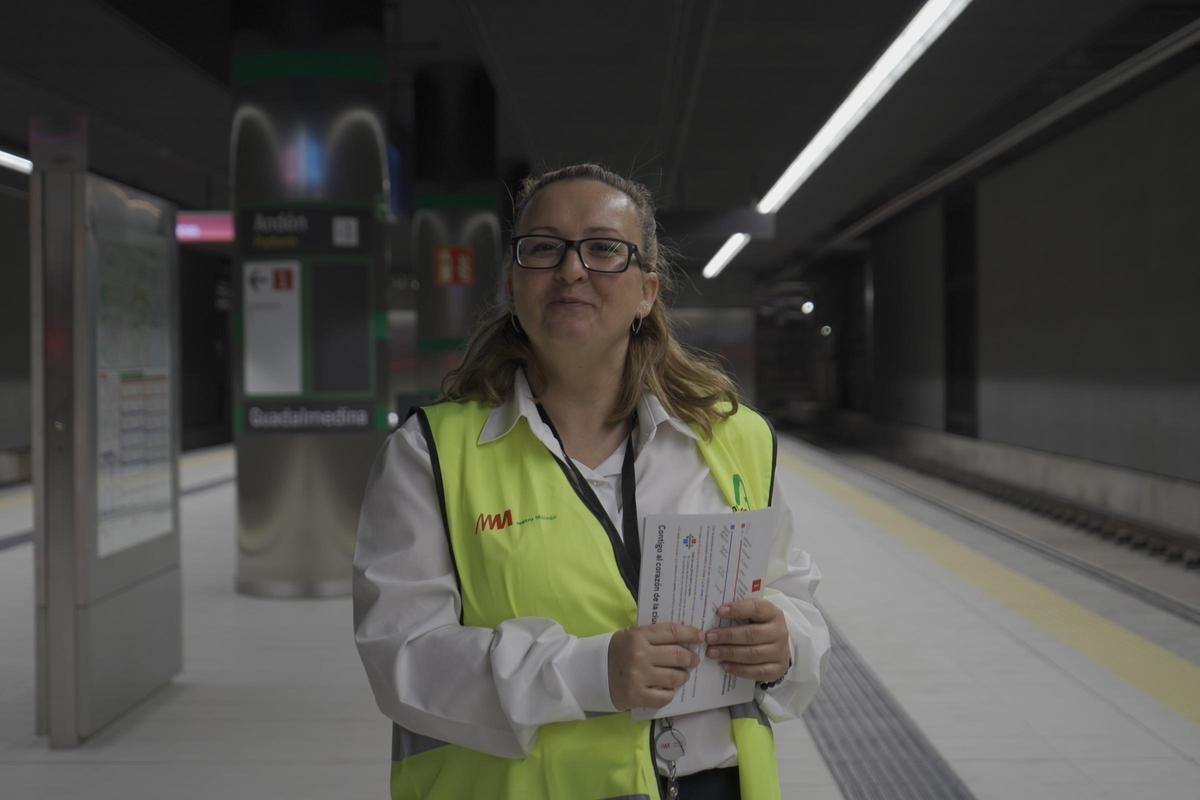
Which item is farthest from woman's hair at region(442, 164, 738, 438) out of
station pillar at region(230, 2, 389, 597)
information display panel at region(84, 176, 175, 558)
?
station pillar at region(230, 2, 389, 597)

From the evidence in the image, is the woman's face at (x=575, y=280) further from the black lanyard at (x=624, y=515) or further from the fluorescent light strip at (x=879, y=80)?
the fluorescent light strip at (x=879, y=80)

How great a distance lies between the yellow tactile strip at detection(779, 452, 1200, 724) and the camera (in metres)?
4.57

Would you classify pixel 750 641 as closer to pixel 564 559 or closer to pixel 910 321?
pixel 564 559

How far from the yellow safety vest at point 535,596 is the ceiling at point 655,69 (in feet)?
14.8

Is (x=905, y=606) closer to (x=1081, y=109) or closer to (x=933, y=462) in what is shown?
(x=1081, y=109)

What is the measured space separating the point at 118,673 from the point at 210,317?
20641mm

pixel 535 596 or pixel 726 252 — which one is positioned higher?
pixel 726 252

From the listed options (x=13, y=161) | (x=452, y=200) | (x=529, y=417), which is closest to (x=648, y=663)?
(x=529, y=417)

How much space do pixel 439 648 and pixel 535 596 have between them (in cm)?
15

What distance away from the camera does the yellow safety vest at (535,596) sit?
1.52m

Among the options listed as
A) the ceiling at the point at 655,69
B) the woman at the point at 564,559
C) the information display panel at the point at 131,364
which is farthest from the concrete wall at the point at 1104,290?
the woman at the point at 564,559

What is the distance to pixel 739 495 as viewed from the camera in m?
1.69

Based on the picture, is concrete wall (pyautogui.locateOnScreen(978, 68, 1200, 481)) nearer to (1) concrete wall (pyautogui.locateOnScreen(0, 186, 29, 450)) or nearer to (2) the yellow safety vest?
(2) the yellow safety vest

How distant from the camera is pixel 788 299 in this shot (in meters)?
39.9
